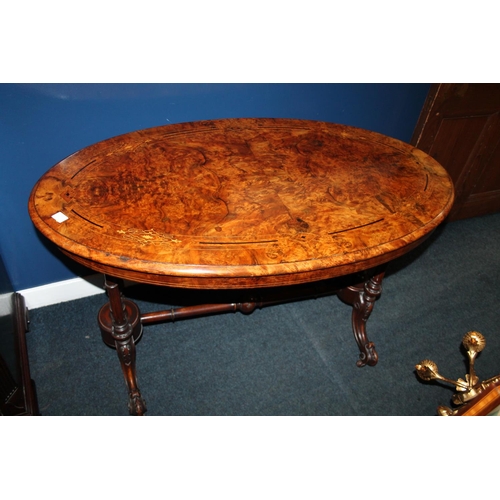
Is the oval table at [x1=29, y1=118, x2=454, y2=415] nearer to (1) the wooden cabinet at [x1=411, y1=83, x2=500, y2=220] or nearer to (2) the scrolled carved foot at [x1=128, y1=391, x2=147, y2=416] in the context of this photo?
(2) the scrolled carved foot at [x1=128, y1=391, x2=147, y2=416]

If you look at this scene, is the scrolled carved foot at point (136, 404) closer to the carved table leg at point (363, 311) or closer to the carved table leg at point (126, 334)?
the carved table leg at point (126, 334)

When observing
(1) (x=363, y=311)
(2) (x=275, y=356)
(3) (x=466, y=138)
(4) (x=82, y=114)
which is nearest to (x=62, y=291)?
(4) (x=82, y=114)

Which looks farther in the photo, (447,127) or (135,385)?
(447,127)

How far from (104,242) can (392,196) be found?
91cm

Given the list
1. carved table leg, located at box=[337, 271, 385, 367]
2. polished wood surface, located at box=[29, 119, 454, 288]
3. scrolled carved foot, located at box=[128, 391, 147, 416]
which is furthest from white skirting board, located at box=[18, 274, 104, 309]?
carved table leg, located at box=[337, 271, 385, 367]

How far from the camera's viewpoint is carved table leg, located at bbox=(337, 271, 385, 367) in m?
1.74

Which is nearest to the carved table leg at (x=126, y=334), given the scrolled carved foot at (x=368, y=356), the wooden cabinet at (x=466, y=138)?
the scrolled carved foot at (x=368, y=356)

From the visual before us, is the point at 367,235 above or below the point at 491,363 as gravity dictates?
above

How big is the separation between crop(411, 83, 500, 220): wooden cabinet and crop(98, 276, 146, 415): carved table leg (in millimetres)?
1984

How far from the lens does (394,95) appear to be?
215 centimetres

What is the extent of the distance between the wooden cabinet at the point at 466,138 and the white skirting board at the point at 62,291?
6.95ft

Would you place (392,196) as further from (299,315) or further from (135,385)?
(135,385)

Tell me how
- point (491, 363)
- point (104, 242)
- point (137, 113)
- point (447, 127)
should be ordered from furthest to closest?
point (447, 127) < point (491, 363) < point (137, 113) < point (104, 242)

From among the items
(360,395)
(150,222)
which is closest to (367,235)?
(150,222)
